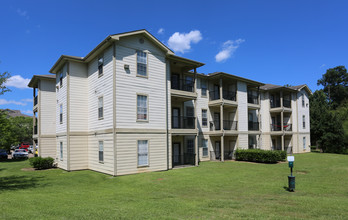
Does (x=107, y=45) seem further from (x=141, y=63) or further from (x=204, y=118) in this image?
(x=204, y=118)

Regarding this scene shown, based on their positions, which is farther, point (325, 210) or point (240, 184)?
point (240, 184)

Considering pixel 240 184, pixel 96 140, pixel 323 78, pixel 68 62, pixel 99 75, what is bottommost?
pixel 240 184

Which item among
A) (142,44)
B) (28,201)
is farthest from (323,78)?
(28,201)

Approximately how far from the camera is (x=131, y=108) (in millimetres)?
16109

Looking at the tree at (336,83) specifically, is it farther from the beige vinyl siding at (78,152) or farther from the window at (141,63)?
the beige vinyl siding at (78,152)

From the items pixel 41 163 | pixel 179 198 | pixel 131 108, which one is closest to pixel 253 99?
pixel 131 108

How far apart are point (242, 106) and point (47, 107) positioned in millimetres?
19668

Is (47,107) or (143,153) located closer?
(143,153)

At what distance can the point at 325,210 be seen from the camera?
7.59 meters

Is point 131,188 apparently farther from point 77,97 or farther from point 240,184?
point 77,97

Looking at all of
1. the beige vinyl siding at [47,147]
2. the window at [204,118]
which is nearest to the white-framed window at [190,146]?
the window at [204,118]

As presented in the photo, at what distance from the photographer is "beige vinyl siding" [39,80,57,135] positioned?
74.4 feet

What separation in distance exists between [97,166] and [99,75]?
254 inches

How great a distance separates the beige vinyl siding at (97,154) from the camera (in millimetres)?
15508
